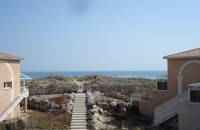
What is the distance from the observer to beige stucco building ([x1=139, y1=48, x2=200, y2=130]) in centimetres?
2670

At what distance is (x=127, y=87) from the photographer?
4178 cm

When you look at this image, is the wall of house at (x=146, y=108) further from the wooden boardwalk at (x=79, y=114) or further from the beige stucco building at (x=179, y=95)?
the wooden boardwalk at (x=79, y=114)

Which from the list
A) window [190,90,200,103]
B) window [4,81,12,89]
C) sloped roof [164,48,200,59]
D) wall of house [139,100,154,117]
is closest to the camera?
window [190,90,200,103]

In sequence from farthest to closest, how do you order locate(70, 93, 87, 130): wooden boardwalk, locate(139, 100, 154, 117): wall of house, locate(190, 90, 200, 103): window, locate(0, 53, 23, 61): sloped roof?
locate(139, 100, 154, 117): wall of house → locate(0, 53, 23, 61): sloped roof → locate(70, 93, 87, 130): wooden boardwalk → locate(190, 90, 200, 103): window

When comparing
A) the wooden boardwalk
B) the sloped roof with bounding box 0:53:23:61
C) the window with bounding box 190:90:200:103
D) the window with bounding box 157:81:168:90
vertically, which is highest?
the sloped roof with bounding box 0:53:23:61

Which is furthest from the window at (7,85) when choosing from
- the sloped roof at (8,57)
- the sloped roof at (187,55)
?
the sloped roof at (187,55)

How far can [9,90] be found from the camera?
33062 mm

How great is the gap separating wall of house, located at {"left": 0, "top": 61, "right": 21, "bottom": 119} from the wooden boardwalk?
5519mm

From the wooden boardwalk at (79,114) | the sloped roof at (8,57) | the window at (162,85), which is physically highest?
the sloped roof at (8,57)

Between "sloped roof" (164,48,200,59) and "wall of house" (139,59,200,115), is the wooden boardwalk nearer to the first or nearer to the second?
"wall of house" (139,59,200,115)

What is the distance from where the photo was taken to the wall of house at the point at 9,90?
32.2m

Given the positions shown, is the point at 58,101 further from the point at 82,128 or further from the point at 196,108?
the point at 196,108

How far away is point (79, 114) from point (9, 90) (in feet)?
22.2

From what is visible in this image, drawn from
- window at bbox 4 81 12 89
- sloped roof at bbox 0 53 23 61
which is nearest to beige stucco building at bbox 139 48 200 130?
window at bbox 4 81 12 89
